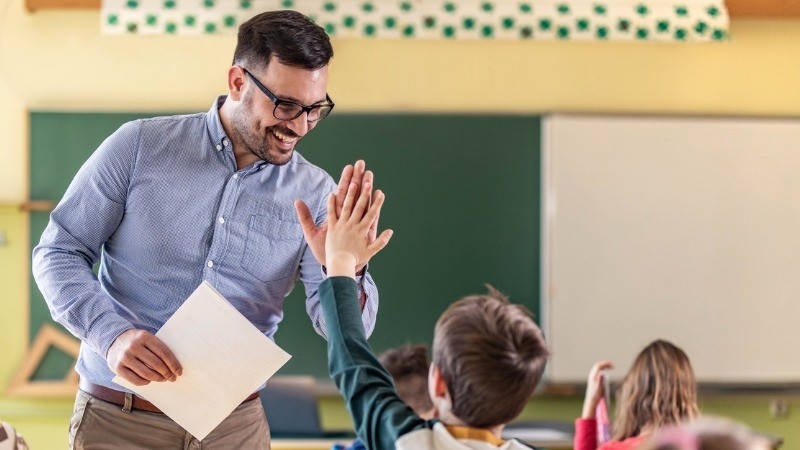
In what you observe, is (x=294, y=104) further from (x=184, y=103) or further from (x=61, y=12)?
(x=61, y=12)

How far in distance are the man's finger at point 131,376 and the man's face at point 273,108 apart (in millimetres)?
525

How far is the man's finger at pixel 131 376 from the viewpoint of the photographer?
174 cm

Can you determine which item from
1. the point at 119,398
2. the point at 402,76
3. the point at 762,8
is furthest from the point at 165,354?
the point at 762,8

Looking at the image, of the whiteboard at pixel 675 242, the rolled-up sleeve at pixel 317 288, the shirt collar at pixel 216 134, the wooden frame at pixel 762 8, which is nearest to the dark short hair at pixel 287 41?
the shirt collar at pixel 216 134

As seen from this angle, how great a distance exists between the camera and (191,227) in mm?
1961

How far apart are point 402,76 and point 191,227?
128 inches

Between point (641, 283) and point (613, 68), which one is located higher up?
point (613, 68)

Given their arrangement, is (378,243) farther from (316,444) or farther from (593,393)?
(316,444)

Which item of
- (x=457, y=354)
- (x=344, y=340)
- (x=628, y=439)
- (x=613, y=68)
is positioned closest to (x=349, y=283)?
(x=344, y=340)

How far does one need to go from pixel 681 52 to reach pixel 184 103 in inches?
102

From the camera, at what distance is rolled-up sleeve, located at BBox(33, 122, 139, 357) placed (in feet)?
5.91

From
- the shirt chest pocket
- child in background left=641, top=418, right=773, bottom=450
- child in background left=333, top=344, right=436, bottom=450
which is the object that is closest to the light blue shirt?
the shirt chest pocket

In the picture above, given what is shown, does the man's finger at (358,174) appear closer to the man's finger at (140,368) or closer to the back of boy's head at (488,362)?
the back of boy's head at (488,362)

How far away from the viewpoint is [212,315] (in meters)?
1.79
